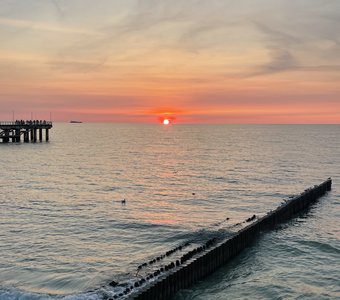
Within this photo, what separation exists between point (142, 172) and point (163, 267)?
2065 inches

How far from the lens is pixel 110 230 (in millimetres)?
34750

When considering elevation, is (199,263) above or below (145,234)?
above

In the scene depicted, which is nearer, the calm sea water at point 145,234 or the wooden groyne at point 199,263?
the wooden groyne at point 199,263

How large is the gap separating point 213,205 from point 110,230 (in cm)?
1418

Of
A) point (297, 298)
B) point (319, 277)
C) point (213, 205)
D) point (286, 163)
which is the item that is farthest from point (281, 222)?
point (286, 163)

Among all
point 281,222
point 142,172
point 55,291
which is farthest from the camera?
point 142,172

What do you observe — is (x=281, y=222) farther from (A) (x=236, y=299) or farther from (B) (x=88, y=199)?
(B) (x=88, y=199)

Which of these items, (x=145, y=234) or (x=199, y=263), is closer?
(x=199, y=263)

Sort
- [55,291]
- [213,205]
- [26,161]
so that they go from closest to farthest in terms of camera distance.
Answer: [55,291]
[213,205]
[26,161]

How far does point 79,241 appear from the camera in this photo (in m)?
31.5

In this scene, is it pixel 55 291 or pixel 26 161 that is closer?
pixel 55 291

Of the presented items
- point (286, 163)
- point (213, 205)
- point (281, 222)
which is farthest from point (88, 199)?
point (286, 163)

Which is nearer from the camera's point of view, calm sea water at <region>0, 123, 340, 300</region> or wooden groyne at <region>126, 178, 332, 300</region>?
wooden groyne at <region>126, 178, 332, 300</region>

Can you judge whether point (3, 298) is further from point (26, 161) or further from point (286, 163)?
point (286, 163)
